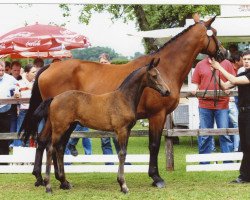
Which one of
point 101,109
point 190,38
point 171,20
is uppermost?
point 190,38

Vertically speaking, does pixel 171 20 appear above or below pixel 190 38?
below

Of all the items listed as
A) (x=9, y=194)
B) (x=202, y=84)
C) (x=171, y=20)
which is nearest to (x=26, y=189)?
(x=9, y=194)

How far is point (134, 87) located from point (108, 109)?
1.49 feet

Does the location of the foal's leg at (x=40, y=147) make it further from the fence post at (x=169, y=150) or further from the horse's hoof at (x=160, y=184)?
the fence post at (x=169, y=150)

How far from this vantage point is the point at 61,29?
1499 centimetres

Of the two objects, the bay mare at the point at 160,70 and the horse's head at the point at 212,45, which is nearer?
the bay mare at the point at 160,70

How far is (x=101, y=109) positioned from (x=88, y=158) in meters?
1.82

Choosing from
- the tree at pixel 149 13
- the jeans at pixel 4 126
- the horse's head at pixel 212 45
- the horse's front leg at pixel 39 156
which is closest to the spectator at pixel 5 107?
the jeans at pixel 4 126

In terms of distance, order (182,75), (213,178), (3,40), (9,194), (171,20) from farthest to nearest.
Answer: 1. (171,20)
2. (3,40)
3. (213,178)
4. (182,75)
5. (9,194)

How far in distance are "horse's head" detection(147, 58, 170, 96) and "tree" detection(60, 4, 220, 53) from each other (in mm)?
22760

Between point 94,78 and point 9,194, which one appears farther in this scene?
point 94,78

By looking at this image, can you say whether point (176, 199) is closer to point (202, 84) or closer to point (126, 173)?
point (126, 173)

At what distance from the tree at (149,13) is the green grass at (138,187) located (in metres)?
21.4

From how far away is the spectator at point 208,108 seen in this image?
9883mm
